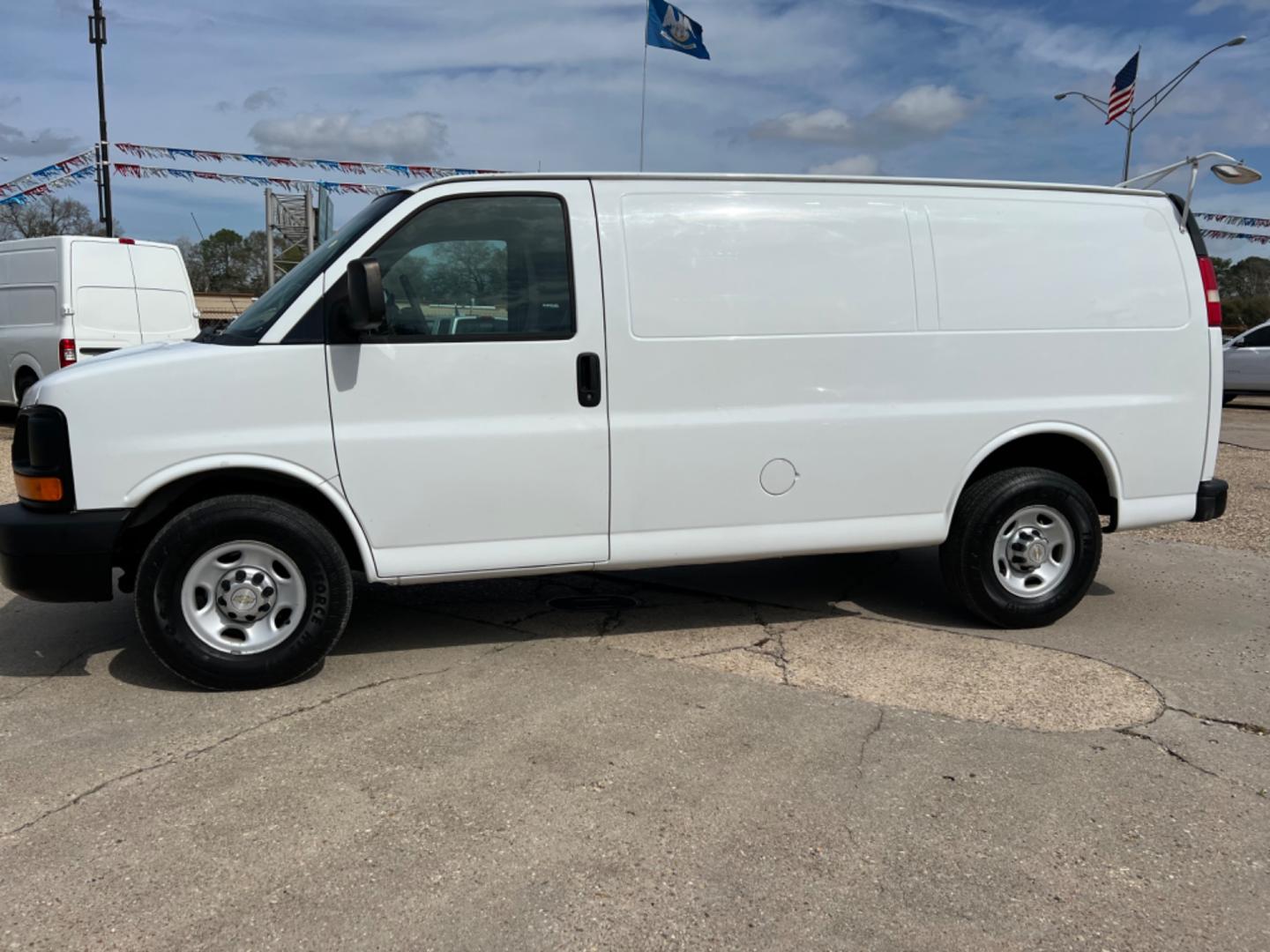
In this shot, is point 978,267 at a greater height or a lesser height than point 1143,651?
greater

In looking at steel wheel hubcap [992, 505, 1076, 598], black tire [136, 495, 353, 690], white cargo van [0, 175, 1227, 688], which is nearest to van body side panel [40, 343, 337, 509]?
white cargo van [0, 175, 1227, 688]

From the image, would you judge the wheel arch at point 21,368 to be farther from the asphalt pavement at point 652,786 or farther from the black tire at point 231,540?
the black tire at point 231,540

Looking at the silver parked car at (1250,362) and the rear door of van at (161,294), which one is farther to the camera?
the silver parked car at (1250,362)

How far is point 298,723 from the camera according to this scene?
12.6 ft

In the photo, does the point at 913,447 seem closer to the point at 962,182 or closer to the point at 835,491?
the point at 835,491

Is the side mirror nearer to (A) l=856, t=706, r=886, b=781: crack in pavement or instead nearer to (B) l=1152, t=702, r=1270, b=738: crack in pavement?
(A) l=856, t=706, r=886, b=781: crack in pavement

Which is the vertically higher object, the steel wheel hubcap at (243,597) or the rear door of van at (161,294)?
the rear door of van at (161,294)

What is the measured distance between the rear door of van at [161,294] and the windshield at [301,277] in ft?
27.0

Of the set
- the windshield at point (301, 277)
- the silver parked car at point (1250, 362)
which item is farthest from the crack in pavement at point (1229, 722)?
the silver parked car at point (1250, 362)

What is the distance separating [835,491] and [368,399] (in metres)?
2.16

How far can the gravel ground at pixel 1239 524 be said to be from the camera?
7.13 meters

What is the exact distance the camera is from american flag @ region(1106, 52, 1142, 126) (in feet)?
73.3

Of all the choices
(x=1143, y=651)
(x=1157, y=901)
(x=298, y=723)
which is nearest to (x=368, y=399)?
(x=298, y=723)

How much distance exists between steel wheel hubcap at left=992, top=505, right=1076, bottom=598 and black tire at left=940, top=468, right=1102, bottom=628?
2 cm
